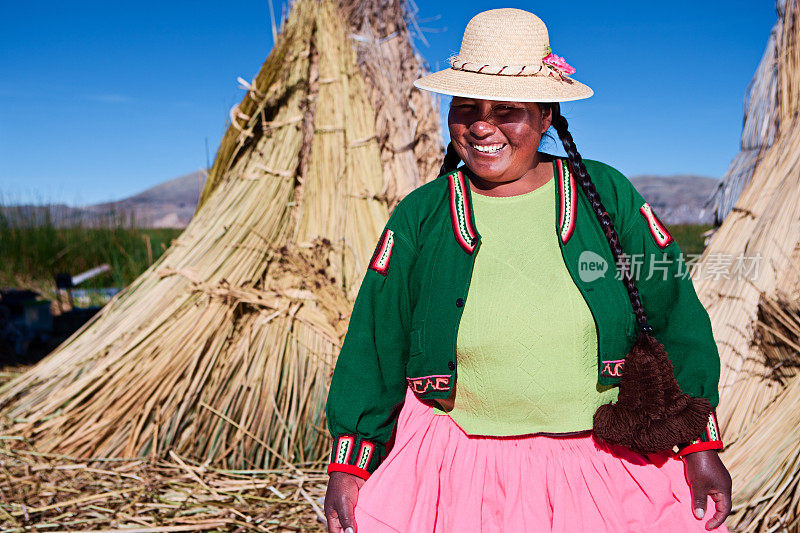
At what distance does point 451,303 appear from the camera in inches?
47.8

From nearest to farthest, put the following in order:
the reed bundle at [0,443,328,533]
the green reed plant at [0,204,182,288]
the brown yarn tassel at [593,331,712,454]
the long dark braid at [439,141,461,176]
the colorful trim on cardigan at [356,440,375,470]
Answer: the brown yarn tassel at [593,331,712,454], the colorful trim on cardigan at [356,440,375,470], the long dark braid at [439,141,461,176], the reed bundle at [0,443,328,533], the green reed plant at [0,204,182,288]

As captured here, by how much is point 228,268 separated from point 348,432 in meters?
1.61

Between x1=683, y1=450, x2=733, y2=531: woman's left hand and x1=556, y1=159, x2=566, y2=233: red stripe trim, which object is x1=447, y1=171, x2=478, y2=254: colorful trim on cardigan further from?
x1=683, y1=450, x2=733, y2=531: woman's left hand

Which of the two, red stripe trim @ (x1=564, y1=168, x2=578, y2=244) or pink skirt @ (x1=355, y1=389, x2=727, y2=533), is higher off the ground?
red stripe trim @ (x1=564, y1=168, x2=578, y2=244)

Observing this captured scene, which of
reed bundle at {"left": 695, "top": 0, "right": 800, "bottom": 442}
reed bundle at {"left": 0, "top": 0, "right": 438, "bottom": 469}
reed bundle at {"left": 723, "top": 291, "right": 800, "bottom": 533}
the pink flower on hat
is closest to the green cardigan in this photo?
the pink flower on hat

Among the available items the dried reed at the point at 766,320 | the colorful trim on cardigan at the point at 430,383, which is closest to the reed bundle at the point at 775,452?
the dried reed at the point at 766,320

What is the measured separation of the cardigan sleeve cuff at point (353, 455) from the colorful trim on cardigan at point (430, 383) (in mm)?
142

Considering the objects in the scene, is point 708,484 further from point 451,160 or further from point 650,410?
point 451,160

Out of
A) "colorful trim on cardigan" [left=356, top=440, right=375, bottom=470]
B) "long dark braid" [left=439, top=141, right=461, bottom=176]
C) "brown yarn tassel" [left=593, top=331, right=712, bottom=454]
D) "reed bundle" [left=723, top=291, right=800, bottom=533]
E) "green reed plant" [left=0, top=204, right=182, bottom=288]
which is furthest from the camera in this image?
"green reed plant" [left=0, top=204, right=182, bottom=288]

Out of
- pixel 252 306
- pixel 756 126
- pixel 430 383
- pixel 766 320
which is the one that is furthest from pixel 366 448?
pixel 756 126

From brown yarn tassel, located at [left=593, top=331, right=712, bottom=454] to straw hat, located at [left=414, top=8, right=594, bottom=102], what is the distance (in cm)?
47

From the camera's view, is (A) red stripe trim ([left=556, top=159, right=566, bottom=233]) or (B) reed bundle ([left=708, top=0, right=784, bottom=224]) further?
(B) reed bundle ([left=708, top=0, right=784, bottom=224])

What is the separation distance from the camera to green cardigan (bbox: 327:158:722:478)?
1215 mm

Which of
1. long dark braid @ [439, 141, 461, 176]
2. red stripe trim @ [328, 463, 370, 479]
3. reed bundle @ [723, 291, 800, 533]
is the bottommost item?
reed bundle @ [723, 291, 800, 533]
